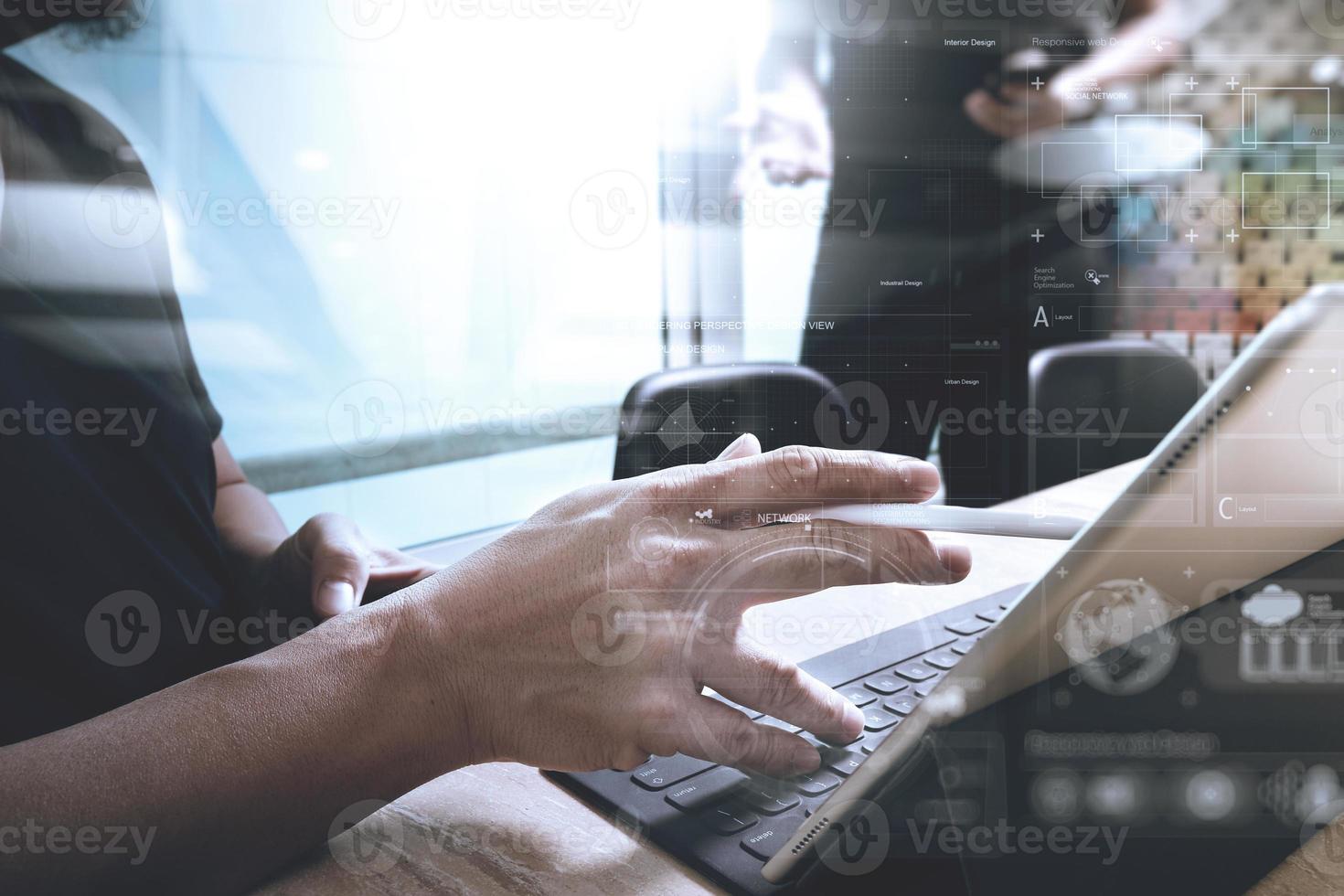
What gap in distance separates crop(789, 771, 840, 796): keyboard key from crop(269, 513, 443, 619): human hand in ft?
0.73

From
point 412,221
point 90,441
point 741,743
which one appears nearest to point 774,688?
point 741,743

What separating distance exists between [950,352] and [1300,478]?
129mm

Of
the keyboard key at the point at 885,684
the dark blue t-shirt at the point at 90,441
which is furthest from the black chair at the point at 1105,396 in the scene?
the dark blue t-shirt at the point at 90,441

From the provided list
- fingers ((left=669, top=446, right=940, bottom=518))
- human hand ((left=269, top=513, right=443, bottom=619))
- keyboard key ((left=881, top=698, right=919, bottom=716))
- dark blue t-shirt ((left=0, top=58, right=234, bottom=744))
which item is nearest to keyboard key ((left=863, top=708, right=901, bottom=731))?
keyboard key ((left=881, top=698, right=919, bottom=716))

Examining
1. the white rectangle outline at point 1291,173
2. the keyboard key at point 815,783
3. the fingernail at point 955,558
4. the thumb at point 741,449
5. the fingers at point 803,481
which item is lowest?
the keyboard key at point 815,783

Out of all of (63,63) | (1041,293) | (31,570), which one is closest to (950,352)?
(1041,293)

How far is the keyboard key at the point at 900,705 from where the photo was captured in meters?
0.33

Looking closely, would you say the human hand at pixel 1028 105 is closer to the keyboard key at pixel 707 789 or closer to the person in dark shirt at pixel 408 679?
the person in dark shirt at pixel 408 679

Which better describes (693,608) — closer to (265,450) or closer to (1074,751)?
(1074,751)

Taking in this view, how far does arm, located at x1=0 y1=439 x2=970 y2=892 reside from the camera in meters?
0.27

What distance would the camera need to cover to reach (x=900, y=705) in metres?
0.34

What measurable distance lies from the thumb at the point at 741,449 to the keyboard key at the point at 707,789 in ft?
0.41

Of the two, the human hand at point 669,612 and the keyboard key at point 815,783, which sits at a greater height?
the human hand at point 669,612

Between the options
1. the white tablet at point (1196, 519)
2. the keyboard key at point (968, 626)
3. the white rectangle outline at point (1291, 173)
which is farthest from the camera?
the keyboard key at point (968, 626)
